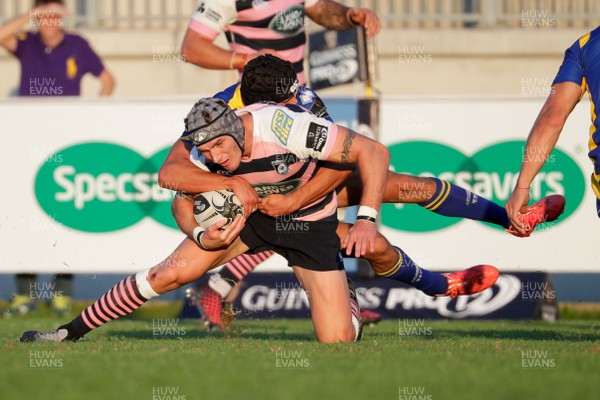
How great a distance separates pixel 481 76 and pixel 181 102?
18.0 ft

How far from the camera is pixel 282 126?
647 centimetres

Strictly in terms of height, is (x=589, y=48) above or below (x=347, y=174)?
above

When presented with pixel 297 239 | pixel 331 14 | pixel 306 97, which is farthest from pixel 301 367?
pixel 331 14

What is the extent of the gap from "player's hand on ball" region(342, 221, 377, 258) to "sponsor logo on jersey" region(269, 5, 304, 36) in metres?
2.69

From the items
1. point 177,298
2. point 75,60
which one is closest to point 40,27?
point 75,60

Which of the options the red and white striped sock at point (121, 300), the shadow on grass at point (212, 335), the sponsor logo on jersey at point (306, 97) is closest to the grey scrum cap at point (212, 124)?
the sponsor logo on jersey at point (306, 97)

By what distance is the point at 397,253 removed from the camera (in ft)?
24.7

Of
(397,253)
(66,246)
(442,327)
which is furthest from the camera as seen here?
(66,246)

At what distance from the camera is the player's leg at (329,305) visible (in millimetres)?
7109

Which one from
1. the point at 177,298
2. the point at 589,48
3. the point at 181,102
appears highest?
the point at 589,48

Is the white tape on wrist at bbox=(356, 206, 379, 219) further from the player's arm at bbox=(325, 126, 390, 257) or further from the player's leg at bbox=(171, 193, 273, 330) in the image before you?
the player's leg at bbox=(171, 193, 273, 330)

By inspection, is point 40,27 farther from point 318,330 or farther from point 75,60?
point 318,330

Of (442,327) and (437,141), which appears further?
(437,141)

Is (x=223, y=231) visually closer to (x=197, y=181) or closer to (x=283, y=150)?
(x=197, y=181)
